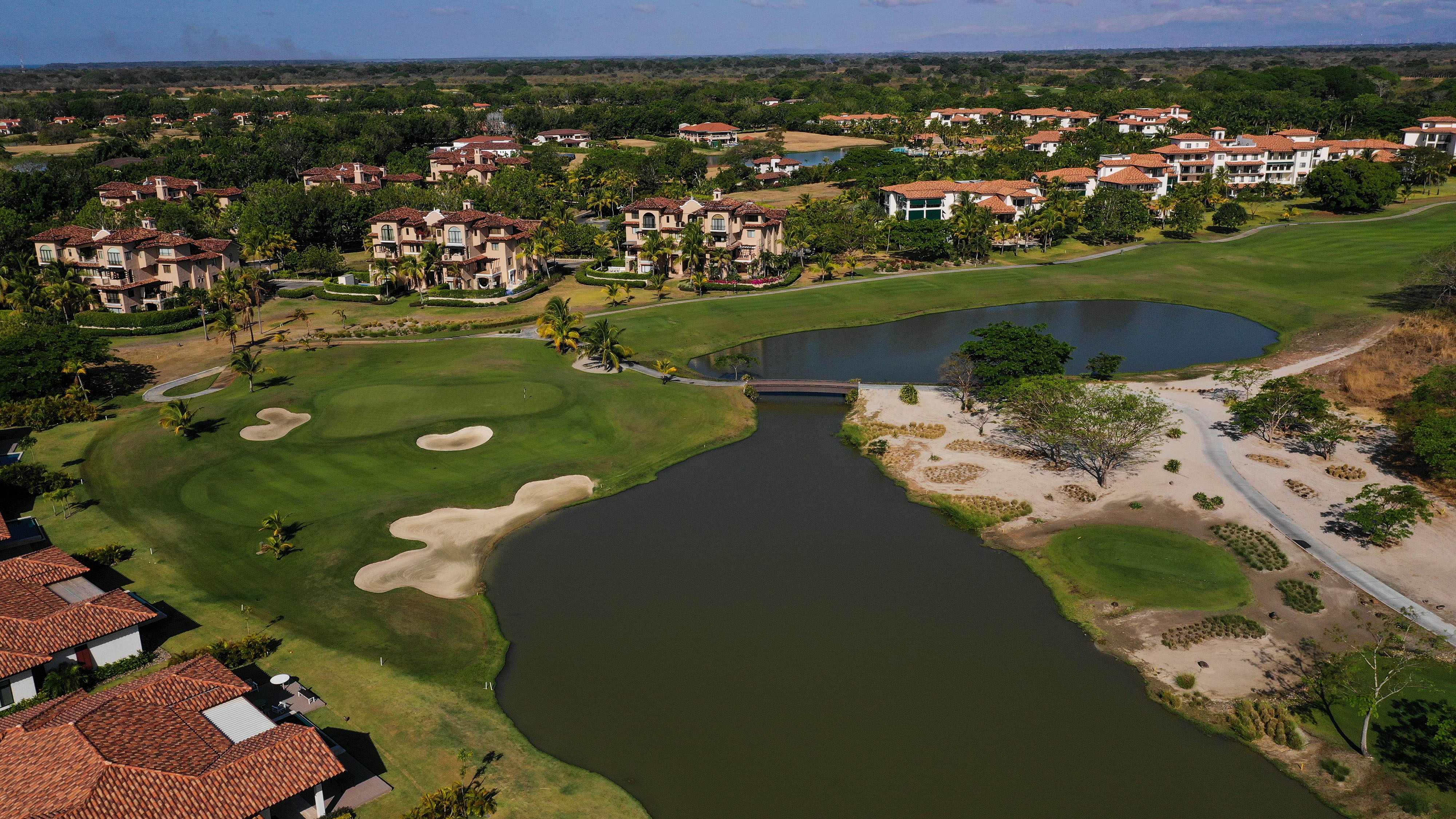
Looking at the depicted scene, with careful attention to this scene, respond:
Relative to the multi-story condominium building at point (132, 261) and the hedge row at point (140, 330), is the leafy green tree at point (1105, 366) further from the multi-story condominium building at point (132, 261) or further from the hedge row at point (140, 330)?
the multi-story condominium building at point (132, 261)

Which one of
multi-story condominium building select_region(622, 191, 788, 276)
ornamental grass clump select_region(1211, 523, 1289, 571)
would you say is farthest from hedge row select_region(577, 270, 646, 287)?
ornamental grass clump select_region(1211, 523, 1289, 571)

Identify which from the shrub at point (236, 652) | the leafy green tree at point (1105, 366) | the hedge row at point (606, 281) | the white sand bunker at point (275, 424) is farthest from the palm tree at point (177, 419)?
the leafy green tree at point (1105, 366)

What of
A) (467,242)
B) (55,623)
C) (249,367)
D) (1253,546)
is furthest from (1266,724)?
(467,242)

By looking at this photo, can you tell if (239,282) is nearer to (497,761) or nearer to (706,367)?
(706,367)

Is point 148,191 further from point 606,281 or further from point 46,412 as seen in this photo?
point 46,412

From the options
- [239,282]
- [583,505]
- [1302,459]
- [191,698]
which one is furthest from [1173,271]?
[191,698]

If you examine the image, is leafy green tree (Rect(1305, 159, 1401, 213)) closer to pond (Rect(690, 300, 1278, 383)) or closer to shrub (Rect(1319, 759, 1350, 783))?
pond (Rect(690, 300, 1278, 383))
